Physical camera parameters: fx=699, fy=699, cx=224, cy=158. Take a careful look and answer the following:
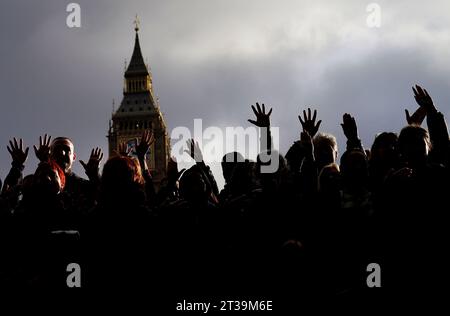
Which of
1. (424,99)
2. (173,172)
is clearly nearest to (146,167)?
(173,172)

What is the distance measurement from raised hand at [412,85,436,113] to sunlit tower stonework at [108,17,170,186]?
8526 cm

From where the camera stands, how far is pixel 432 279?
17.6 feet

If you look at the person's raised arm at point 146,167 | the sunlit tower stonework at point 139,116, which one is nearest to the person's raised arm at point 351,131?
the person's raised arm at point 146,167

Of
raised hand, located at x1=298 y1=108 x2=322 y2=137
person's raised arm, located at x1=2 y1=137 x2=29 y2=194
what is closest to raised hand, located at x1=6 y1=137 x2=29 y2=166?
person's raised arm, located at x1=2 y1=137 x2=29 y2=194


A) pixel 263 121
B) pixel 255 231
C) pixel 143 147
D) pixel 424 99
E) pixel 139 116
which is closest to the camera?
pixel 255 231

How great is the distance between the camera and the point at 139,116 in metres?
99.2

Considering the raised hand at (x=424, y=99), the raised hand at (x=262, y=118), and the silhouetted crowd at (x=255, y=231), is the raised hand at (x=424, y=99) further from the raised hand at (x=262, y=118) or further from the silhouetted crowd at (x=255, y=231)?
the raised hand at (x=262, y=118)

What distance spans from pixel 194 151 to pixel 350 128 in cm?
206

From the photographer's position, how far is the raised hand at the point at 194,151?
356 inches

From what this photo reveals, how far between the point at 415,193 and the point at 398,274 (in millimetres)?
671

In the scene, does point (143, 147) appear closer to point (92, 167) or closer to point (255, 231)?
point (92, 167)

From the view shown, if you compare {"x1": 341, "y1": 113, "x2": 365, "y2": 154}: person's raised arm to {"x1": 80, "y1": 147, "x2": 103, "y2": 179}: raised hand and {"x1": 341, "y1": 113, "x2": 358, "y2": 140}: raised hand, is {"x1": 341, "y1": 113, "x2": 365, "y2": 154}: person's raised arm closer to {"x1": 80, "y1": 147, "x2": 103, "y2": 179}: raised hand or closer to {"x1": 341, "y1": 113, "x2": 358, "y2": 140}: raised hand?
{"x1": 341, "y1": 113, "x2": 358, "y2": 140}: raised hand

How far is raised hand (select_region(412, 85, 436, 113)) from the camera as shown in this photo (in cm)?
701

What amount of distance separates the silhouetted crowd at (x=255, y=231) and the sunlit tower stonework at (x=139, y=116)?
8571cm
